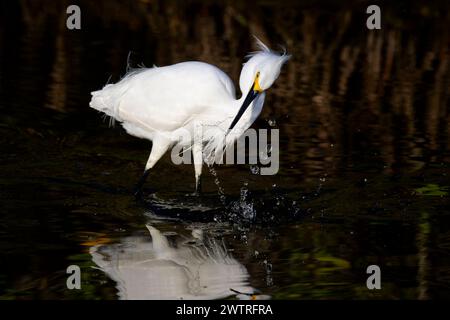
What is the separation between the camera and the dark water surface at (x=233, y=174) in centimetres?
506

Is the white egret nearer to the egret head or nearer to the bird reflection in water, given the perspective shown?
the egret head

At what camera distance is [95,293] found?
15.5 ft

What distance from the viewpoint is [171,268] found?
5117mm

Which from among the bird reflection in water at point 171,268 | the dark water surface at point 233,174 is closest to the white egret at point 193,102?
the dark water surface at point 233,174

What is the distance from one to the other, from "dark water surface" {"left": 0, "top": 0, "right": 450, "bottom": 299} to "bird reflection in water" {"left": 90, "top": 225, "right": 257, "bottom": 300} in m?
0.01

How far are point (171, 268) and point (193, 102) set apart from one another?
1.58 meters

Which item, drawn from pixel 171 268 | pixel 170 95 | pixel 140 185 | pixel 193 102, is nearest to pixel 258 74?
pixel 193 102

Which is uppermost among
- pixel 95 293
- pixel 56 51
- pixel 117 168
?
pixel 56 51

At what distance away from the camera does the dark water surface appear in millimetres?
5062

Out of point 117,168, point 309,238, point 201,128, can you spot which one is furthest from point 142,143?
point 309,238

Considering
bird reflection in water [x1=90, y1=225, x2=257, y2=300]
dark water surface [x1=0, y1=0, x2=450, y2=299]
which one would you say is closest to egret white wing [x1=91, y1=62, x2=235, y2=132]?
dark water surface [x1=0, y1=0, x2=450, y2=299]

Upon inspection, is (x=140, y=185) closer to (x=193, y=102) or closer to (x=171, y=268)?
(x=193, y=102)

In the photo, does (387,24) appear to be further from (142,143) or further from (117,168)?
(117,168)

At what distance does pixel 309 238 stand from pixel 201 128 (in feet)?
4.19
